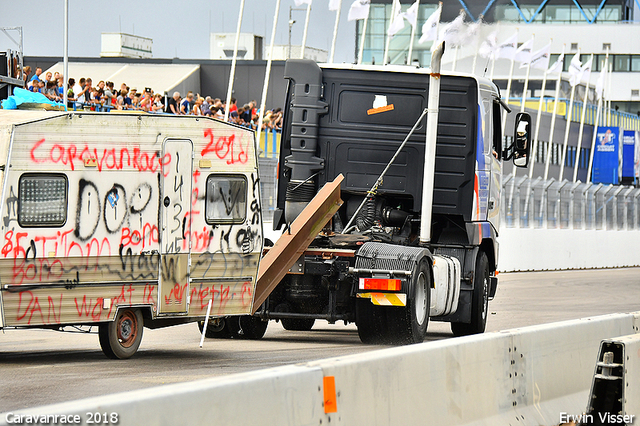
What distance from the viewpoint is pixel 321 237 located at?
13.4m

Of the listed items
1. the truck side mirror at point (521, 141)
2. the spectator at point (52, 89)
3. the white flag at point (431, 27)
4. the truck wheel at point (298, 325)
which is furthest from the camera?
the white flag at point (431, 27)

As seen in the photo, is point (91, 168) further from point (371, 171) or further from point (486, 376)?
point (486, 376)

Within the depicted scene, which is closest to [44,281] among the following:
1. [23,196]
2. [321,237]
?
[23,196]

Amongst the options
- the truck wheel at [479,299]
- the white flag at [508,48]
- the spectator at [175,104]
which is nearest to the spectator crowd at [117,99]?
the spectator at [175,104]

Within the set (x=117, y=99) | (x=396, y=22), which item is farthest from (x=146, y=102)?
(x=396, y=22)

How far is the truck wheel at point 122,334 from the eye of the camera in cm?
1101

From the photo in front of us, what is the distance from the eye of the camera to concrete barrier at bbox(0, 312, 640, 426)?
14.8 ft

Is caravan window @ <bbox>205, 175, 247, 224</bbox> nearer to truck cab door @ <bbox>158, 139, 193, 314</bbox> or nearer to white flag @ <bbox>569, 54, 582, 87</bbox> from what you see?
truck cab door @ <bbox>158, 139, 193, 314</bbox>

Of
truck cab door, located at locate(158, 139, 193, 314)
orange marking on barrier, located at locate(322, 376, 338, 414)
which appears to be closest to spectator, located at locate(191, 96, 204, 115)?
truck cab door, located at locate(158, 139, 193, 314)

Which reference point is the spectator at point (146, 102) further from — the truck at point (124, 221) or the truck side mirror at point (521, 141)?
the truck at point (124, 221)

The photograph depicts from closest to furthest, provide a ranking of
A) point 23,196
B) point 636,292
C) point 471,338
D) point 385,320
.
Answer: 1. point 471,338
2. point 23,196
3. point 385,320
4. point 636,292

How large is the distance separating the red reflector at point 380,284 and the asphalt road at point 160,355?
0.72m

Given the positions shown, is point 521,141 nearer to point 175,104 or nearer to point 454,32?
point 175,104

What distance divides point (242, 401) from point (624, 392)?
339 cm
